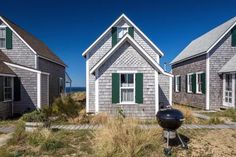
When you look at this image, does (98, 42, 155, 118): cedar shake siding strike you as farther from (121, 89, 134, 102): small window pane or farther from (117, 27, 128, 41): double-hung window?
(117, 27, 128, 41): double-hung window

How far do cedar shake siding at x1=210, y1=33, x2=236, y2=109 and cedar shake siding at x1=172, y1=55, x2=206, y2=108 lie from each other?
686 mm

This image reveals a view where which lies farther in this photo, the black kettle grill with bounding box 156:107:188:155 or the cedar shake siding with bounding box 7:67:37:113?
the cedar shake siding with bounding box 7:67:37:113

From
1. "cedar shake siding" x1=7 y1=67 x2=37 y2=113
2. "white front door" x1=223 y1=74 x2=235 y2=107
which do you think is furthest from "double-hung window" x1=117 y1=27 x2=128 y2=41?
"white front door" x1=223 y1=74 x2=235 y2=107

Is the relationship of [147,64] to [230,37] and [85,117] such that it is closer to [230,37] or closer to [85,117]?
[85,117]

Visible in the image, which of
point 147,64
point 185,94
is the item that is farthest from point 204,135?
point 185,94

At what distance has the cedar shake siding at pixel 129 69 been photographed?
1242 cm

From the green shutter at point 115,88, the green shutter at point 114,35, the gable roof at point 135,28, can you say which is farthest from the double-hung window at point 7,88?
the green shutter at point 114,35

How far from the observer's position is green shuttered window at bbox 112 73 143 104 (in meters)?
12.3

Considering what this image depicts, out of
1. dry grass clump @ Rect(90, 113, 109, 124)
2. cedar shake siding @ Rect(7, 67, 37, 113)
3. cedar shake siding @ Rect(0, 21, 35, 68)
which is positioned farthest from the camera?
cedar shake siding @ Rect(0, 21, 35, 68)

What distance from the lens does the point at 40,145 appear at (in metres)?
7.37

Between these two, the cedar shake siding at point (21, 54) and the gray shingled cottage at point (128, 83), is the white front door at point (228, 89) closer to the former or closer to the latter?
the gray shingled cottage at point (128, 83)

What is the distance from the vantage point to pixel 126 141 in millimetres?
6680

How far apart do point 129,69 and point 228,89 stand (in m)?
9.39

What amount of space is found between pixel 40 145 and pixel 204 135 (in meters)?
6.45
